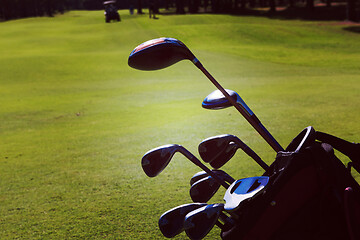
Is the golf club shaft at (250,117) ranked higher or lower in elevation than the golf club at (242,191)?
higher

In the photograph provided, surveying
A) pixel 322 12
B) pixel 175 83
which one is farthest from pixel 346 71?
pixel 322 12

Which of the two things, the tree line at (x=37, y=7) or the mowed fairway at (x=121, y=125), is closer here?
the mowed fairway at (x=121, y=125)

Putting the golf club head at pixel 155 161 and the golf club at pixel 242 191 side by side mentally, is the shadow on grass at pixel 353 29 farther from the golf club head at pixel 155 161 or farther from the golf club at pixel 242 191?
the golf club at pixel 242 191

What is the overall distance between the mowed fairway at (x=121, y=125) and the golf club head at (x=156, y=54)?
1556 millimetres

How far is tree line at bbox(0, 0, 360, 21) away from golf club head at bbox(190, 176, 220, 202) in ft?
123

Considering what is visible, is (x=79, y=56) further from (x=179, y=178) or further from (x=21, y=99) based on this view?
(x=179, y=178)

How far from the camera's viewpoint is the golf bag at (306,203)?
191 cm

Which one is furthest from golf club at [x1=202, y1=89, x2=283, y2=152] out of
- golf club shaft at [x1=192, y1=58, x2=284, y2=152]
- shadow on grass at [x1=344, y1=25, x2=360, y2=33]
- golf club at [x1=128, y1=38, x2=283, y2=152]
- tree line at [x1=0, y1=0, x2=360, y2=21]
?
tree line at [x1=0, y1=0, x2=360, y2=21]

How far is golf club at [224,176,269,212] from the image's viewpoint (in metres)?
1.82

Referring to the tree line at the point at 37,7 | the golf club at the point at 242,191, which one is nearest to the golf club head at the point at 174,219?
the golf club at the point at 242,191

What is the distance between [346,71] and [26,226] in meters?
12.9

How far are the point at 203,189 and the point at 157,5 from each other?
6245cm

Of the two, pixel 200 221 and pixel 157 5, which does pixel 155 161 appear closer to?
pixel 200 221

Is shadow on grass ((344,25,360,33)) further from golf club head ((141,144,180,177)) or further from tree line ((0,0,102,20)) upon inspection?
tree line ((0,0,102,20))
